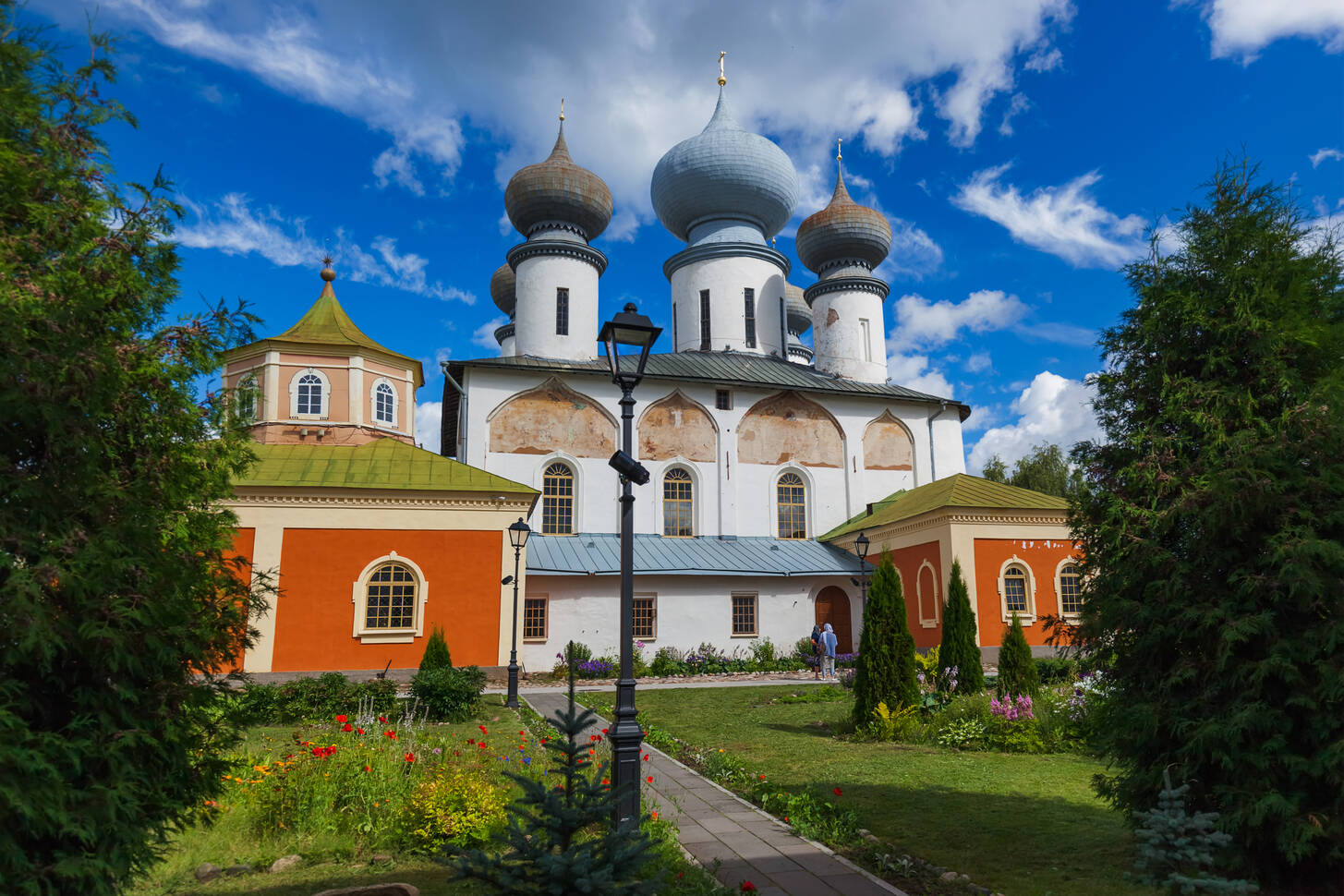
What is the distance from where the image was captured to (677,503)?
1010 inches

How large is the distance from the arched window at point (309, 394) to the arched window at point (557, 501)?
6.56 metres

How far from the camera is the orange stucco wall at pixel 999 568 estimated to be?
20375 millimetres

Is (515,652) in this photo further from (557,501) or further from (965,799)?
(965,799)

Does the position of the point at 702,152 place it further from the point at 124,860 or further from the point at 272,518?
the point at 124,860

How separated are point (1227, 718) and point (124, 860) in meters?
5.94

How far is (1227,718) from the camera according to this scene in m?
4.94

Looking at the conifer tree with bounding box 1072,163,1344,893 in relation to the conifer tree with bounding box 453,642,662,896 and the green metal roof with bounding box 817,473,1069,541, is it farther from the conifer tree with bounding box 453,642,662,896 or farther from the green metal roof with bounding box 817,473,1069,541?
the green metal roof with bounding box 817,473,1069,541

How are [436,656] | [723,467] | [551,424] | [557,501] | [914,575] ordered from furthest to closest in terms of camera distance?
[723,467] < [551,424] < [557,501] < [914,575] < [436,656]

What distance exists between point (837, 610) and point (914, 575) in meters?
4.01

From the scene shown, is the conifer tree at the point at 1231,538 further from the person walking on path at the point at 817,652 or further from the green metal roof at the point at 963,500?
the person walking on path at the point at 817,652

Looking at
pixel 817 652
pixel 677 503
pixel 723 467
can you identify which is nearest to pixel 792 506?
pixel 723 467

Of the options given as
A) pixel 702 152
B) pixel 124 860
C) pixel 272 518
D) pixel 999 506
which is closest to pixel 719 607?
pixel 999 506

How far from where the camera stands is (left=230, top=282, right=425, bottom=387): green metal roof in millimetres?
20375

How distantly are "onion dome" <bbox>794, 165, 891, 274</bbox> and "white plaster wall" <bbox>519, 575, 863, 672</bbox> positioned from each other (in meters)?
13.3
